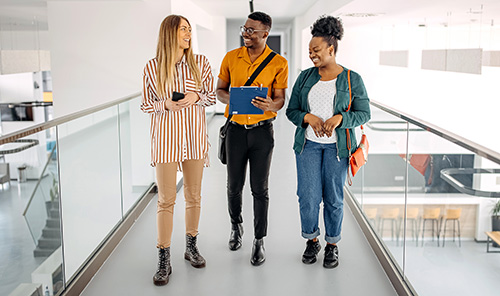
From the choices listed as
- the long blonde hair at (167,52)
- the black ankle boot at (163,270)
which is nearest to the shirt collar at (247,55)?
the long blonde hair at (167,52)

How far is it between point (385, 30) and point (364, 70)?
1259mm

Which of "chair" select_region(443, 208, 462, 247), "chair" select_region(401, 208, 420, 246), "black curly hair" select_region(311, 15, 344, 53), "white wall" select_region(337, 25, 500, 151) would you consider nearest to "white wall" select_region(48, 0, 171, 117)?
"black curly hair" select_region(311, 15, 344, 53)

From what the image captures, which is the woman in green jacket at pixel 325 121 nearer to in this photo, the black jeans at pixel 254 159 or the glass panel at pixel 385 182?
the black jeans at pixel 254 159

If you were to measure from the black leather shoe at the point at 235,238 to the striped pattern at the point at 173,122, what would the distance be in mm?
738

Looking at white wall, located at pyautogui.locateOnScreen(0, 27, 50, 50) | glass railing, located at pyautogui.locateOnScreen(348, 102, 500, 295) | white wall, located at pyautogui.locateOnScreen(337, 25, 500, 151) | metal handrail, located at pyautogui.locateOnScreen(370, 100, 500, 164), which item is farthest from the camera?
white wall, located at pyautogui.locateOnScreen(0, 27, 50, 50)

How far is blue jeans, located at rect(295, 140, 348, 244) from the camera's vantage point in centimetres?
316

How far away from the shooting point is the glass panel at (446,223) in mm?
2127

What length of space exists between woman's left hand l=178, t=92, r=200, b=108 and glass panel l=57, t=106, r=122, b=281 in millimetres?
685

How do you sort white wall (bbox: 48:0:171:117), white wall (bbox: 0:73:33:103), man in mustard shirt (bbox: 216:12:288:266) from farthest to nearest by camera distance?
white wall (bbox: 0:73:33:103) → white wall (bbox: 48:0:171:117) → man in mustard shirt (bbox: 216:12:288:266)

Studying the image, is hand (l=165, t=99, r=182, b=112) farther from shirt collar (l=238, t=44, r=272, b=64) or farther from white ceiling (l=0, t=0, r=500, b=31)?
white ceiling (l=0, t=0, r=500, b=31)

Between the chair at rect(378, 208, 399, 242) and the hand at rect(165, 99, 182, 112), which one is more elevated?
the hand at rect(165, 99, 182, 112)

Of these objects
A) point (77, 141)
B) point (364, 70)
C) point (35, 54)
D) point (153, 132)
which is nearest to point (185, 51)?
point (153, 132)

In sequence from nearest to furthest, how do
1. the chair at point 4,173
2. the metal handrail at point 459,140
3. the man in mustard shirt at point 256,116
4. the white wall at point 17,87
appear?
the metal handrail at point 459,140, the chair at point 4,173, the man in mustard shirt at point 256,116, the white wall at point 17,87

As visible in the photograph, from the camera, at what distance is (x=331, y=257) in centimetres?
335
